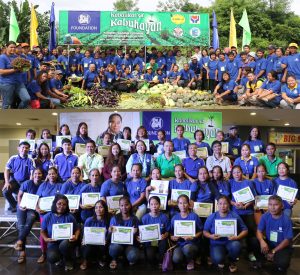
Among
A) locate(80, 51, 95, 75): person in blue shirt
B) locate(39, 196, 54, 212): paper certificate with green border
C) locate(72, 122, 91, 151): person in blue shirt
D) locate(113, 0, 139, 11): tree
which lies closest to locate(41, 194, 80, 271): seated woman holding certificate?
locate(39, 196, 54, 212): paper certificate with green border

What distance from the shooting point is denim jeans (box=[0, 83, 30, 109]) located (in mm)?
8289

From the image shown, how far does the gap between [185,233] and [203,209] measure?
57cm

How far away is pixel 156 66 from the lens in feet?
41.9

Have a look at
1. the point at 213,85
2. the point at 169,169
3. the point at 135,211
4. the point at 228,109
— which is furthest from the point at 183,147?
the point at 213,85

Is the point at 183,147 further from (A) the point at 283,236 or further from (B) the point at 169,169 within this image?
(A) the point at 283,236

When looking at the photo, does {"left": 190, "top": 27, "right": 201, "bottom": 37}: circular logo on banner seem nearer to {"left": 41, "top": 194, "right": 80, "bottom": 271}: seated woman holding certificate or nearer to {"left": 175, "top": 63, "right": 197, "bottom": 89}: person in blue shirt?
{"left": 175, "top": 63, "right": 197, "bottom": 89}: person in blue shirt

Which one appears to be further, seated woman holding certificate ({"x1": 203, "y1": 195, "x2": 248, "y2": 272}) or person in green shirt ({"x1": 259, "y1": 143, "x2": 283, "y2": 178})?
person in green shirt ({"x1": 259, "y1": 143, "x2": 283, "y2": 178})

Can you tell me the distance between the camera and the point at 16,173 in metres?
6.50

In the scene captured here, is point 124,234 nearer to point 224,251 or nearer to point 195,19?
point 224,251

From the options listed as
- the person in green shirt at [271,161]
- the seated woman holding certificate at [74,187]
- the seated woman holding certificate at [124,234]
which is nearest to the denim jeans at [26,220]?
the seated woman holding certificate at [74,187]

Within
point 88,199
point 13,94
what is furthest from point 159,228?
point 13,94

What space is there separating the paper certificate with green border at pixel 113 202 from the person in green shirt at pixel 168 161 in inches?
44.3

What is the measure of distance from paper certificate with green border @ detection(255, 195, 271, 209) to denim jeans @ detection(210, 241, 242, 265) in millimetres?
873

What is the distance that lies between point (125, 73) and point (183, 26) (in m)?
2.63
